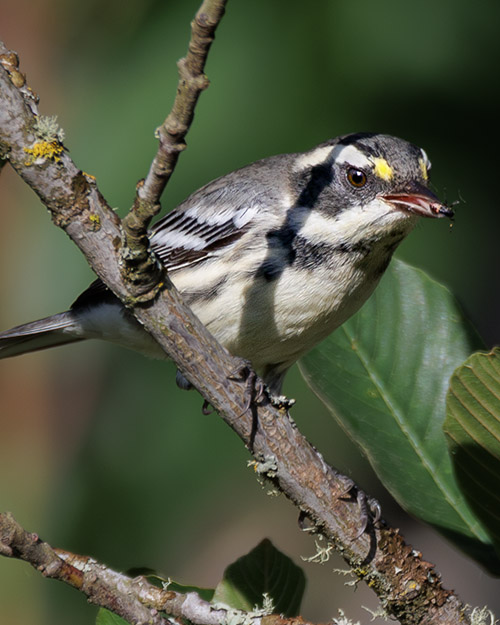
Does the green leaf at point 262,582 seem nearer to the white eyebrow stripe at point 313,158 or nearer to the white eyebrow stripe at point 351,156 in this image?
the white eyebrow stripe at point 351,156

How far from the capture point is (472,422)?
6.45 ft

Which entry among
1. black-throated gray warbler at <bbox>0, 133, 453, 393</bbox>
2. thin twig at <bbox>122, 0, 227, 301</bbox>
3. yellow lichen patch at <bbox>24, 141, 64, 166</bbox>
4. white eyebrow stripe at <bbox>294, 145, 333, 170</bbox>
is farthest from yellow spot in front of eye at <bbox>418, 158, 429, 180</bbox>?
yellow lichen patch at <bbox>24, 141, 64, 166</bbox>

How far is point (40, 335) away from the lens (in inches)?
136

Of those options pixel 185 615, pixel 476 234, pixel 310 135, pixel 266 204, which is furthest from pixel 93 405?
pixel 185 615

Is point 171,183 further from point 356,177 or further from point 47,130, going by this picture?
point 47,130

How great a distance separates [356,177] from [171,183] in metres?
0.80

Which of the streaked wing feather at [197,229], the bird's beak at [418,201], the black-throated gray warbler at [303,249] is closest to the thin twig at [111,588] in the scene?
the black-throated gray warbler at [303,249]

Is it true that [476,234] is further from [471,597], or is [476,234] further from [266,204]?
[471,597]

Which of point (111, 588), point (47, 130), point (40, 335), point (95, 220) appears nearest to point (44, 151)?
point (47, 130)

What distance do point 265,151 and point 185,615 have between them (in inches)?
79.2

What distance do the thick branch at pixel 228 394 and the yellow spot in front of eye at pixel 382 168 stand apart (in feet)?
3.37

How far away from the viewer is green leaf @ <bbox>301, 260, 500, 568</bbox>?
7.47 ft

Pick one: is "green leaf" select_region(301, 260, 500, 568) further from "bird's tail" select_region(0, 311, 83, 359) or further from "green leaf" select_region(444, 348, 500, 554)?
"bird's tail" select_region(0, 311, 83, 359)

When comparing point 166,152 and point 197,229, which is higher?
point 166,152
